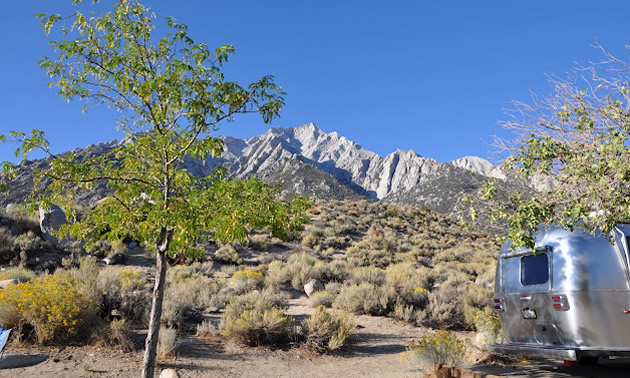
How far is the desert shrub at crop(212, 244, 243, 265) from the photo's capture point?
859 inches

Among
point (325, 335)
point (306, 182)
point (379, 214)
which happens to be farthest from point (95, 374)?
point (306, 182)

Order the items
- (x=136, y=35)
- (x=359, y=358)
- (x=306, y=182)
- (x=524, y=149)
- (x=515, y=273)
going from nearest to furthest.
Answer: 1. (x=136, y=35)
2. (x=524, y=149)
3. (x=515, y=273)
4. (x=359, y=358)
5. (x=306, y=182)

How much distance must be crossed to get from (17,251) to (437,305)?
17.9 m

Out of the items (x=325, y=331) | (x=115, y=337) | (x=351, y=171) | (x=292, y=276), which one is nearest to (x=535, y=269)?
(x=325, y=331)

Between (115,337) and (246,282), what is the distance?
737cm

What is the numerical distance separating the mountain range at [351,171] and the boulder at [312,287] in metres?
4.57

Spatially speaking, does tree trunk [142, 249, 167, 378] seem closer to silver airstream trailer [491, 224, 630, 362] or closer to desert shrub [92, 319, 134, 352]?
desert shrub [92, 319, 134, 352]

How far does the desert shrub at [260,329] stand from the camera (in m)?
9.50

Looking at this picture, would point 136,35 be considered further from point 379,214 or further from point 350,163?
point 350,163

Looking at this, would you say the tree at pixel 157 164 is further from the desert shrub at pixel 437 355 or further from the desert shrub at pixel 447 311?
the desert shrub at pixel 447 311

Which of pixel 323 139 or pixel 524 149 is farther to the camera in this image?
pixel 323 139

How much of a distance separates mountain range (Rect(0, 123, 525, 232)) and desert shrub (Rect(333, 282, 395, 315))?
13.9ft

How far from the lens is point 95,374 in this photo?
22.3 feet

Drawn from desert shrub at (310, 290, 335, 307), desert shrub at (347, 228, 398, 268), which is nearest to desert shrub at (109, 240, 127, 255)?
desert shrub at (310, 290, 335, 307)
